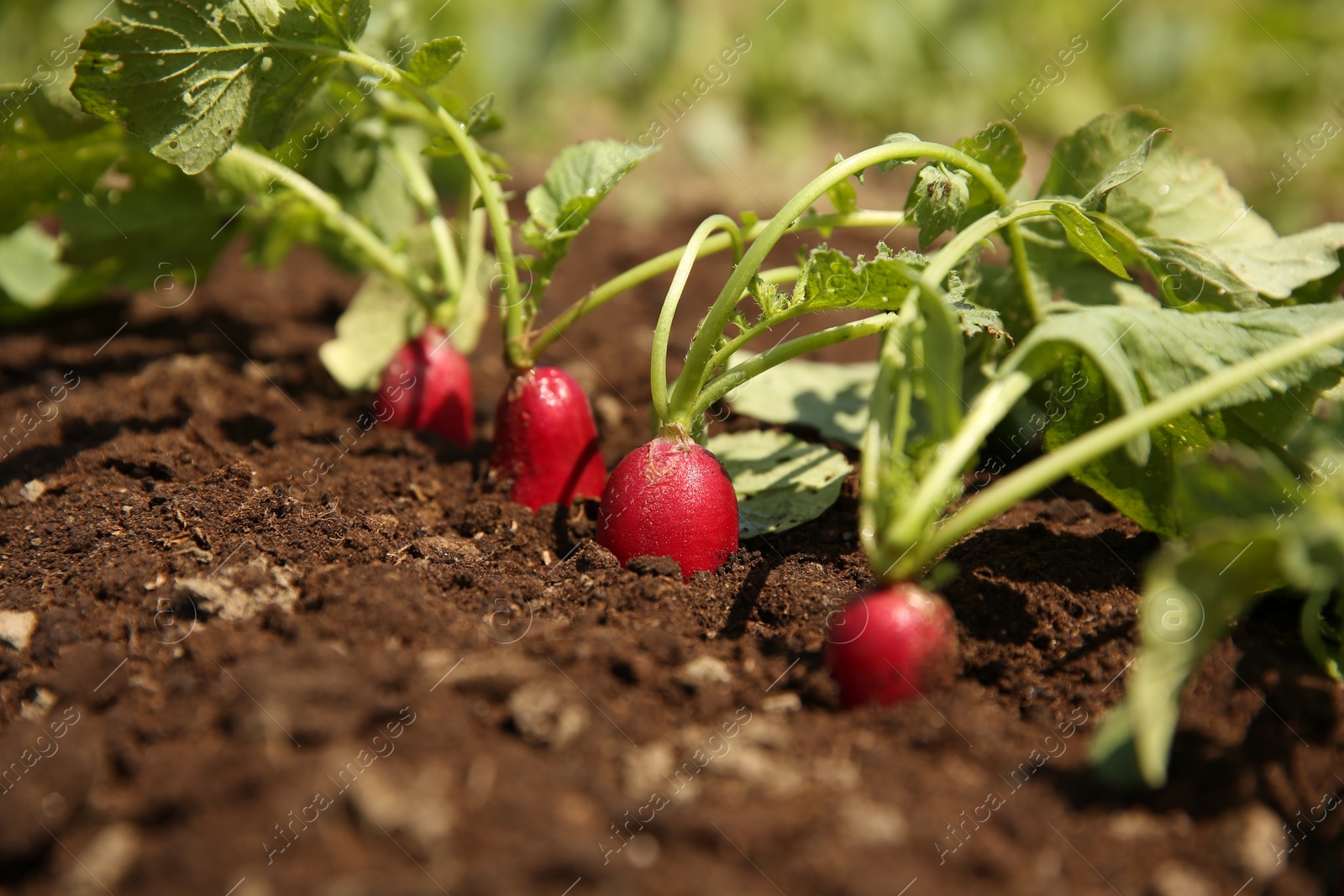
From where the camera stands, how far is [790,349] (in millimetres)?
1977

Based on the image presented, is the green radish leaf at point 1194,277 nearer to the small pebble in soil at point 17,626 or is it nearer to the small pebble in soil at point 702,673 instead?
the small pebble in soil at point 702,673

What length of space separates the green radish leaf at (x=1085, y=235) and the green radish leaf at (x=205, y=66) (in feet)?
5.37

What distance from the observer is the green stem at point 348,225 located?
279 cm

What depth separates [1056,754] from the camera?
59.6 inches

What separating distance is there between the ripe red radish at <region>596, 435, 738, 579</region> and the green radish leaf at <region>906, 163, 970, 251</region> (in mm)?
676

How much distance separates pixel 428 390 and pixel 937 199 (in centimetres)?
156

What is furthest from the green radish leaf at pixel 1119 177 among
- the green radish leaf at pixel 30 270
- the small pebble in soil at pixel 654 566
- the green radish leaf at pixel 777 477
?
the green radish leaf at pixel 30 270

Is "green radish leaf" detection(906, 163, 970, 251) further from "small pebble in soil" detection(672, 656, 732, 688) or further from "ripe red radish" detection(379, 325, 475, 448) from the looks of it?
"ripe red radish" detection(379, 325, 475, 448)

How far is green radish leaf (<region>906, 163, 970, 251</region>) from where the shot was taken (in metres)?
1.96

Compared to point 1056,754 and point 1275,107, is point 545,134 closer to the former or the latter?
point 1275,107

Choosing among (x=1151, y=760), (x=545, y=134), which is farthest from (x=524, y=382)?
(x=545, y=134)

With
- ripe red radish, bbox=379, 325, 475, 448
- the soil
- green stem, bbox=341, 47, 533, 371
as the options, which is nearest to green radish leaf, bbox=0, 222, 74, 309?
the soil

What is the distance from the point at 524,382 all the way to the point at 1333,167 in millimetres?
5462

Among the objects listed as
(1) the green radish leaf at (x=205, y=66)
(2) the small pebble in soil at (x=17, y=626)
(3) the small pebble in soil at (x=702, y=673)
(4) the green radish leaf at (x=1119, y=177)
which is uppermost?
(1) the green radish leaf at (x=205, y=66)
